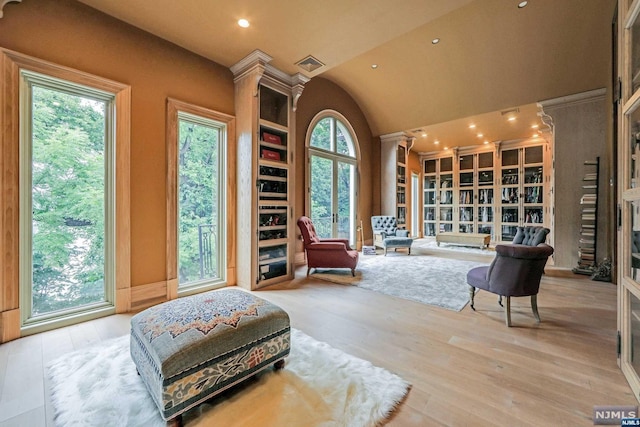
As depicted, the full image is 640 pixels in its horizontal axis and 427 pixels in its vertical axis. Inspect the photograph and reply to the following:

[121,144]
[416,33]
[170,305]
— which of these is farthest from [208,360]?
[416,33]

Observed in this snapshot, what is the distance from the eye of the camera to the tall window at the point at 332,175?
5730 mm

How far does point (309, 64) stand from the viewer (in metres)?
3.74

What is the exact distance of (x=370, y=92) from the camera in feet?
20.7

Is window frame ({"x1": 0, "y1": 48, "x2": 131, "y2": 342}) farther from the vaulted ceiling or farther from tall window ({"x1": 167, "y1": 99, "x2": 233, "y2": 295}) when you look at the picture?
tall window ({"x1": 167, "y1": 99, "x2": 233, "y2": 295})

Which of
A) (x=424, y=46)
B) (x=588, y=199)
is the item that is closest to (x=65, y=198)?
(x=424, y=46)

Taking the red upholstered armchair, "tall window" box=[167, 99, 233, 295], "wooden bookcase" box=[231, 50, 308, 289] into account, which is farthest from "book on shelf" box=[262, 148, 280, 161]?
the red upholstered armchair

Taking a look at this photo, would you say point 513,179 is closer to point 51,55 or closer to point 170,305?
point 170,305

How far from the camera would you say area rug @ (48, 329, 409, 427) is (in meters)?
1.37

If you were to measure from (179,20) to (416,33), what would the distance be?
12.2 feet

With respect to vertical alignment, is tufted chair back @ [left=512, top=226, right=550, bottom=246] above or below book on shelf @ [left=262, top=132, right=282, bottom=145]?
below

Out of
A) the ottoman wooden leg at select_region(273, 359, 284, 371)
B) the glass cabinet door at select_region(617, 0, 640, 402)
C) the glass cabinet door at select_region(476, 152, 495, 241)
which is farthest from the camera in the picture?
the glass cabinet door at select_region(476, 152, 495, 241)

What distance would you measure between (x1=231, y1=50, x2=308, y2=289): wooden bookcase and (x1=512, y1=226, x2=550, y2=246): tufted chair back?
352 cm

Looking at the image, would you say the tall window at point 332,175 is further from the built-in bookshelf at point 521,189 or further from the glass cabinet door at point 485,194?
the built-in bookshelf at point 521,189
